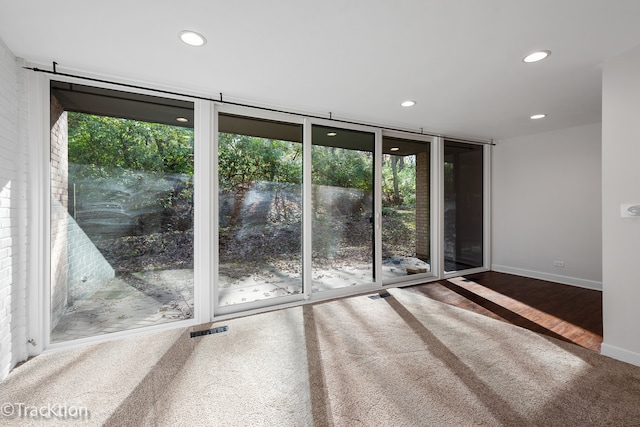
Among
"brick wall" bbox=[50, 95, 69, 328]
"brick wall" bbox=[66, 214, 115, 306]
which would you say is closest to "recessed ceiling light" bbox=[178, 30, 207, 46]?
"brick wall" bbox=[50, 95, 69, 328]

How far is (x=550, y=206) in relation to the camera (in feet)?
15.8

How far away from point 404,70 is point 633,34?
5.10ft

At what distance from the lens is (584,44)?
7.20 ft

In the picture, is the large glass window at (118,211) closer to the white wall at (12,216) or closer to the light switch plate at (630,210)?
the white wall at (12,216)

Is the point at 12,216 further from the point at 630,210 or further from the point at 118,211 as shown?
the point at 630,210

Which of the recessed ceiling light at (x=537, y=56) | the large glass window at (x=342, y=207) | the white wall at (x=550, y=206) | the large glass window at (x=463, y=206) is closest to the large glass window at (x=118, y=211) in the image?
the large glass window at (x=342, y=207)

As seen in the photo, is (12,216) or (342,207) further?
(342,207)

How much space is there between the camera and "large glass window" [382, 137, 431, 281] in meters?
4.53

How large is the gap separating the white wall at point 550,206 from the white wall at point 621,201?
2.54 metres

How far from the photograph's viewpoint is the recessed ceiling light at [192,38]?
2.05 metres

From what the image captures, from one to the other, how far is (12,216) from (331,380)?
2.71 meters

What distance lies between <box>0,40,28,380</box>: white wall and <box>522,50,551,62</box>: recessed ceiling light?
3965 millimetres

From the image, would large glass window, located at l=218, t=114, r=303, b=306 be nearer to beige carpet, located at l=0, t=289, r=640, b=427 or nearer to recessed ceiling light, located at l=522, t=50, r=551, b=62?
beige carpet, located at l=0, t=289, r=640, b=427

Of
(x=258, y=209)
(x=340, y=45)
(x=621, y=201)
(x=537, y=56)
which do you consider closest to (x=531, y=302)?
(x=621, y=201)
